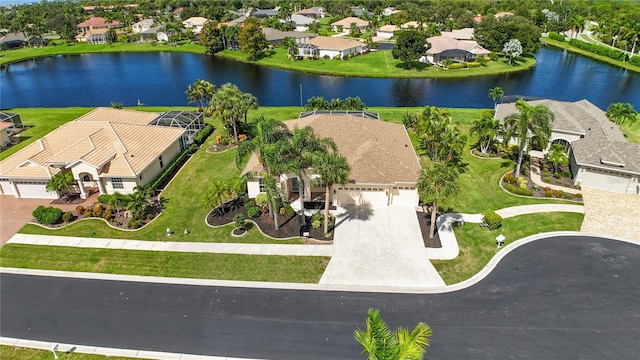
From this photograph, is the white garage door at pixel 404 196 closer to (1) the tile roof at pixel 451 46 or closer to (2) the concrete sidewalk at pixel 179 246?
(2) the concrete sidewalk at pixel 179 246

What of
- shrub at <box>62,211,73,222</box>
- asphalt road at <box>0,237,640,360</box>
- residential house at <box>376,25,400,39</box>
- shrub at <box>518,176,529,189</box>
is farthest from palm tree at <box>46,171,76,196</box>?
residential house at <box>376,25,400,39</box>

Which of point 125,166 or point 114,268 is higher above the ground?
point 125,166

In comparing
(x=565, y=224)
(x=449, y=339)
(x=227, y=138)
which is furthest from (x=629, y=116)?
(x=227, y=138)

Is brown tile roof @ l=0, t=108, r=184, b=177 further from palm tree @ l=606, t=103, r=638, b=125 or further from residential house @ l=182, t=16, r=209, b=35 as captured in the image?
residential house @ l=182, t=16, r=209, b=35

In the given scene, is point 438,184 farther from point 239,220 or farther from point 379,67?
point 379,67

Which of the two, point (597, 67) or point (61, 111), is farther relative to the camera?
point (597, 67)

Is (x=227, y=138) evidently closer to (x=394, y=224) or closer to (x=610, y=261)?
(x=394, y=224)

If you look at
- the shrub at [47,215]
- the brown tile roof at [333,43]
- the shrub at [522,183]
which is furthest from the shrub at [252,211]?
the brown tile roof at [333,43]

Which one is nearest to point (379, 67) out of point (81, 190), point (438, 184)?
point (438, 184)
